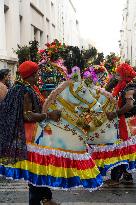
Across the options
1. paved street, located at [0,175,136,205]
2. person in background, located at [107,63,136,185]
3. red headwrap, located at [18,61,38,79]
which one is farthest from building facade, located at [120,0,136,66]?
red headwrap, located at [18,61,38,79]

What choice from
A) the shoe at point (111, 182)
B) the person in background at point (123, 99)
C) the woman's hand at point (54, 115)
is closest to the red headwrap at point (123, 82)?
the person in background at point (123, 99)

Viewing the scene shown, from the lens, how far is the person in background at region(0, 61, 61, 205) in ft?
15.4

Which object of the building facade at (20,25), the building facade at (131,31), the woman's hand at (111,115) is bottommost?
the woman's hand at (111,115)

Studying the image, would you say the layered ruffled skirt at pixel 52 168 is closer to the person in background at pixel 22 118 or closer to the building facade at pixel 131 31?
the person in background at pixel 22 118

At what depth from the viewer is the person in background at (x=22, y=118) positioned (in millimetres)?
4703

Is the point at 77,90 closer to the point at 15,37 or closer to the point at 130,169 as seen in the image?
the point at 130,169

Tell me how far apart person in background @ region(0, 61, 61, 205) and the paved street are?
1034 mm

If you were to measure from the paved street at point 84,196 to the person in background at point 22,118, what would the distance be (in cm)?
103

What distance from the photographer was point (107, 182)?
6.56 meters

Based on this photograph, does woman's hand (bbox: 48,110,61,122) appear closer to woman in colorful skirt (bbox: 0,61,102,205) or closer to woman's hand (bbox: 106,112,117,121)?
woman in colorful skirt (bbox: 0,61,102,205)

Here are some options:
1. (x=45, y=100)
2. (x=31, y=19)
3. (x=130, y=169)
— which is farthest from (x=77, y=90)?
(x=31, y=19)

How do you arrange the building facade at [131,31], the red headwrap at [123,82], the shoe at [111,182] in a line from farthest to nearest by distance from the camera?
the building facade at [131,31] → the shoe at [111,182] → the red headwrap at [123,82]

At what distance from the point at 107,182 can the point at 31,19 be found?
2053cm

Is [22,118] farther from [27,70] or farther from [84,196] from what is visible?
[84,196]
